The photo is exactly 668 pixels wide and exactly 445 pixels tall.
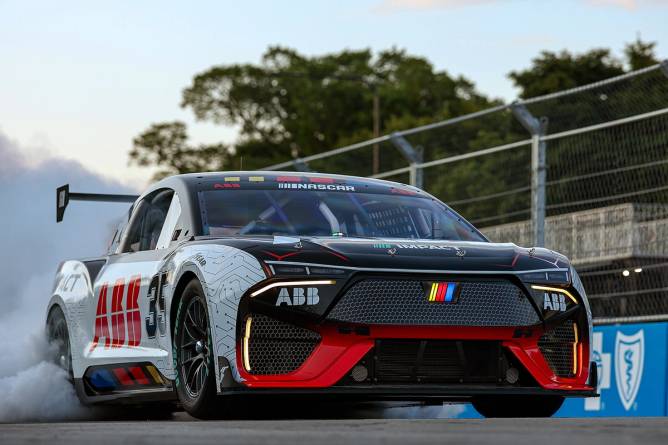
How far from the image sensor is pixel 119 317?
9.61 m

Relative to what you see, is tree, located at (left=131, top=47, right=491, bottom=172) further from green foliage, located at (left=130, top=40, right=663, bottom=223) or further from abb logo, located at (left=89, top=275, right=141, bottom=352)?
abb logo, located at (left=89, top=275, right=141, bottom=352)

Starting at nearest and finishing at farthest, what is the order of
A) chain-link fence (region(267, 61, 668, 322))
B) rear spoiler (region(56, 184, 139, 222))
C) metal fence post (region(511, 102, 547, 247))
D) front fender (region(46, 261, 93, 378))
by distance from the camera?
1. front fender (region(46, 261, 93, 378))
2. rear spoiler (region(56, 184, 139, 222))
3. chain-link fence (region(267, 61, 668, 322))
4. metal fence post (region(511, 102, 547, 247))

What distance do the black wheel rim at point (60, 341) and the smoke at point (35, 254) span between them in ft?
0.23

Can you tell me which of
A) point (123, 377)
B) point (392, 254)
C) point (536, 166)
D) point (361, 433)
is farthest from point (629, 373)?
point (361, 433)

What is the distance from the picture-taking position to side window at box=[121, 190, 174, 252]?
9742mm

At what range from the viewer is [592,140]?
44.2ft

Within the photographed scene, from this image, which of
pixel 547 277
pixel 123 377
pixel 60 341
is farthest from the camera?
pixel 60 341

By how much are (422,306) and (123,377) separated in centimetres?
218

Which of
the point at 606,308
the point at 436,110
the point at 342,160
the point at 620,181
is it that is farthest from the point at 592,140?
the point at 436,110

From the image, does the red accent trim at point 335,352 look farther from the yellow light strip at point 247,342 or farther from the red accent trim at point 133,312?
the red accent trim at point 133,312

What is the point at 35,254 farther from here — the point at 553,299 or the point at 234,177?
the point at 553,299

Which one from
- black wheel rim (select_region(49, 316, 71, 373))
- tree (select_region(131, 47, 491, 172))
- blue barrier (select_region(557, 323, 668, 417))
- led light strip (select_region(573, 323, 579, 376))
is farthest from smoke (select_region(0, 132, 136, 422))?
tree (select_region(131, 47, 491, 172))

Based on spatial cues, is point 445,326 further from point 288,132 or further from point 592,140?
point 288,132

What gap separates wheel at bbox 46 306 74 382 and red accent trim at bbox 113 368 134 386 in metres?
0.93
